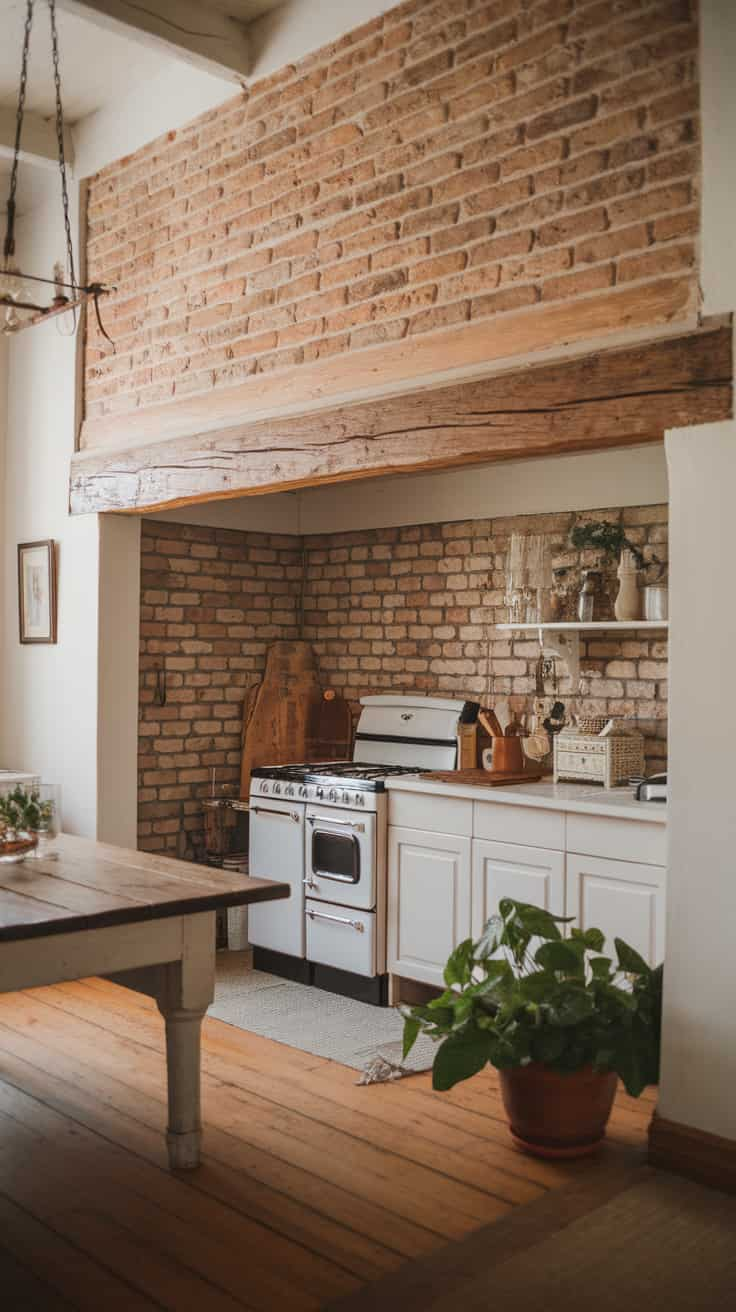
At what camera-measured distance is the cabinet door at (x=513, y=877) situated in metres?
4.34

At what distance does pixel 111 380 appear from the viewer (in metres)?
5.44

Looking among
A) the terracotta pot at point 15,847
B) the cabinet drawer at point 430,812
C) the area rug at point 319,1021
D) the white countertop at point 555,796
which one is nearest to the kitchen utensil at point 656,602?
the white countertop at point 555,796

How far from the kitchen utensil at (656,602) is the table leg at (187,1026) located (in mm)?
2311

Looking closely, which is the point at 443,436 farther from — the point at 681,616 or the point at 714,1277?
the point at 714,1277

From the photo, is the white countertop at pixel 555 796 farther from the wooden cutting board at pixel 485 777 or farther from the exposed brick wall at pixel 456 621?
the exposed brick wall at pixel 456 621

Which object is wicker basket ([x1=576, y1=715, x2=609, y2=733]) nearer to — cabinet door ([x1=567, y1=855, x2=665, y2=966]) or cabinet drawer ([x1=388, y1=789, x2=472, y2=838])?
cabinet drawer ([x1=388, y1=789, x2=472, y2=838])

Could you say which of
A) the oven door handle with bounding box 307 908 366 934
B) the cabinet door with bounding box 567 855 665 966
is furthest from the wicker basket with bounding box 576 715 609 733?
the oven door handle with bounding box 307 908 366 934

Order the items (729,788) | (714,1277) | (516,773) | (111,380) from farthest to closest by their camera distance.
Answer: (111,380)
(516,773)
(729,788)
(714,1277)

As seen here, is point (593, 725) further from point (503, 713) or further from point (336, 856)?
point (336, 856)

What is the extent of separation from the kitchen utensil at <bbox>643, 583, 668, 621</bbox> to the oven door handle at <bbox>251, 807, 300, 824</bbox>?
1.80m

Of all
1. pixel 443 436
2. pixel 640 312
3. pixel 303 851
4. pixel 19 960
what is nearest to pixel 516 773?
pixel 303 851

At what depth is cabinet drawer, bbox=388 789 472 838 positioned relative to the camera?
15.4 ft

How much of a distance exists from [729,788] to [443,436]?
1.47 m

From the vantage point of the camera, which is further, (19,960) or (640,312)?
(640,312)
